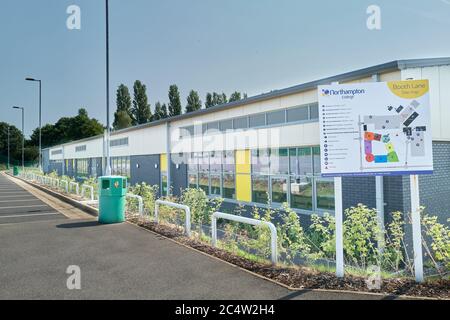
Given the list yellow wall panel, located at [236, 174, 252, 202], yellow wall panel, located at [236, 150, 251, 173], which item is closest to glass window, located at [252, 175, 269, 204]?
yellow wall panel, located at [236, 174, 252, 202]

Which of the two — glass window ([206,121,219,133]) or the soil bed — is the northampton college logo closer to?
→ the soil bed

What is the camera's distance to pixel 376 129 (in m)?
4.94

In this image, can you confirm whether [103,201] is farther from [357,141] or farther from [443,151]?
[443,151]

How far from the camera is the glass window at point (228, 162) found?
14.1 meters

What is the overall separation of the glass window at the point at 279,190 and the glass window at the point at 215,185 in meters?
3.49

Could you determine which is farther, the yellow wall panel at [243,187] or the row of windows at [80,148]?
the row of windows at [80,148]

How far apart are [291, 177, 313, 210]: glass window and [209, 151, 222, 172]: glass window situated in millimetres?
4197

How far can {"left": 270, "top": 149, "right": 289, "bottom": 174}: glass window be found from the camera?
11.6m

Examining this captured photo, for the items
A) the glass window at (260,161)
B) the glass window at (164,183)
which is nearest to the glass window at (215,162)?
the glass window at (260,161)

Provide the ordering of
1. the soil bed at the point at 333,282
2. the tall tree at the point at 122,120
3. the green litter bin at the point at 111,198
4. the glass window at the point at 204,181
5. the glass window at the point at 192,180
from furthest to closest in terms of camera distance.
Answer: the tall tree at the point at 122,120 → the glass window at the point at 192,180 → the glass window at the point at 204,181 → the green litter bin at the point at 111,198 → the soil bed at the point at 333,282

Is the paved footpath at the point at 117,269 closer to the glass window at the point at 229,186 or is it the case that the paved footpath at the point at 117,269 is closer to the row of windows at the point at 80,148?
the glass window at the point at 229,186

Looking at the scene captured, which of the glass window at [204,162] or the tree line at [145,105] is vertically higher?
the tree line at [145,105]
